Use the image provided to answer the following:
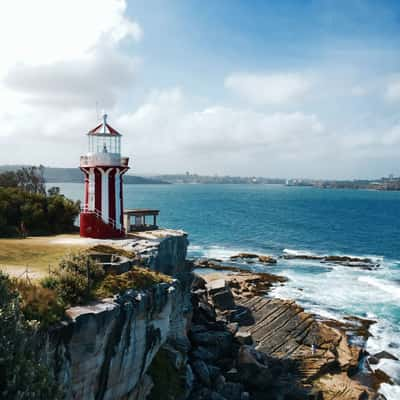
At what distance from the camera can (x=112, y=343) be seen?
44.9ft

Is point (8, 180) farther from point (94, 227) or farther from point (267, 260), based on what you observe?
point (267, 260)

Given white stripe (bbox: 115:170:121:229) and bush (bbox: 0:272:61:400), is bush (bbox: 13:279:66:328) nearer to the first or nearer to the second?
bush (bbox: 0:272:61:400)

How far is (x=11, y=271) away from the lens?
15.4m

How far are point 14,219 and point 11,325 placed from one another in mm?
17810

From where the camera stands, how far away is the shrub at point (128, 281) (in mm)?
14624

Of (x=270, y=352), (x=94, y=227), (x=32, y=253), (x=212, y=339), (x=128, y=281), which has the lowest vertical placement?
(x=270, y=352)

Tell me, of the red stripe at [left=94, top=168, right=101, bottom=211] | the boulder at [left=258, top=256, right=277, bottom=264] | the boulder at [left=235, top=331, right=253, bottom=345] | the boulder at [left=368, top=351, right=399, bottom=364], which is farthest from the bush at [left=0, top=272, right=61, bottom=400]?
the boulder at [left=258, top=256, right=277, bottom=264]

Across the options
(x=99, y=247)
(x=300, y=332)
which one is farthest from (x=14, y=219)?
(x=300, y=332)

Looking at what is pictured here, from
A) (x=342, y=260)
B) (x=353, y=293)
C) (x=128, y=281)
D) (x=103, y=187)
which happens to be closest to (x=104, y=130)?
(x=103, y=187)

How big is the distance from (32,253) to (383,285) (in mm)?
42654

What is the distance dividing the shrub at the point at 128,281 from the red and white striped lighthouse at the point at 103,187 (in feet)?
25.4

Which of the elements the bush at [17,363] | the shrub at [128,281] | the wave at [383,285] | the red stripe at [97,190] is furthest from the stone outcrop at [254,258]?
the bush at [17,363]

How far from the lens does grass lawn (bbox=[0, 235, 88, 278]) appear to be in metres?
16.0

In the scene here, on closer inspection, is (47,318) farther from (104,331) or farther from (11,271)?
(11,271)
